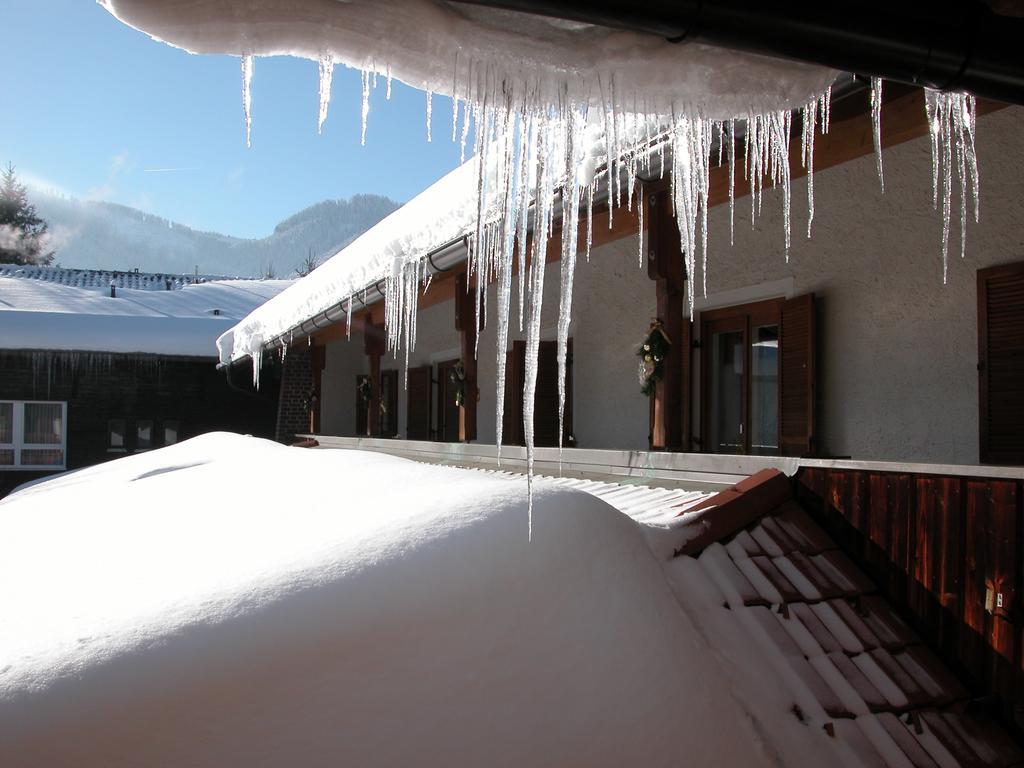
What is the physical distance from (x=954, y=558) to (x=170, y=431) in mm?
15367

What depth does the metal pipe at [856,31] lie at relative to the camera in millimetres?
1397

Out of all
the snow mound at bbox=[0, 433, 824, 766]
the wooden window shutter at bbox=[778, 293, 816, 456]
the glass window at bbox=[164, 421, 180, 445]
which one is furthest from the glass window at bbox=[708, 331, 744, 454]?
the glass window at bbox=[164, 421, 180, 445]

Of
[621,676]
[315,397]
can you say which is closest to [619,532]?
[621,676]

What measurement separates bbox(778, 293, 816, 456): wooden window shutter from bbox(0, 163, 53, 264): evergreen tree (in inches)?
1576

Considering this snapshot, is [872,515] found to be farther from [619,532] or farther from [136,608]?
[136,608]

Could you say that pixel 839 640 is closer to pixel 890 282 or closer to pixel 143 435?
pixel 890 282

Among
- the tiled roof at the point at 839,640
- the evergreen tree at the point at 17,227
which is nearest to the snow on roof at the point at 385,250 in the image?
the tiled roof at the point at 839,640

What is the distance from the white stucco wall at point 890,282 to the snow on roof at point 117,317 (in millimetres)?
12191

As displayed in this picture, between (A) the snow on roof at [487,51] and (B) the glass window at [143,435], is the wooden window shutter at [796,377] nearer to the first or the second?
(A) the snow on roof at [487,51]

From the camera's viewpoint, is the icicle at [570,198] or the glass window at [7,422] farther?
the glass window at [7,422]

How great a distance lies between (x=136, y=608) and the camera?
77.9 inches

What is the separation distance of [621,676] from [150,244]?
538 feet

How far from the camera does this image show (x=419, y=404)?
12.3 meters

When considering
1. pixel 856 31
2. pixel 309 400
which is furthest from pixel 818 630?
pixel 309 400
